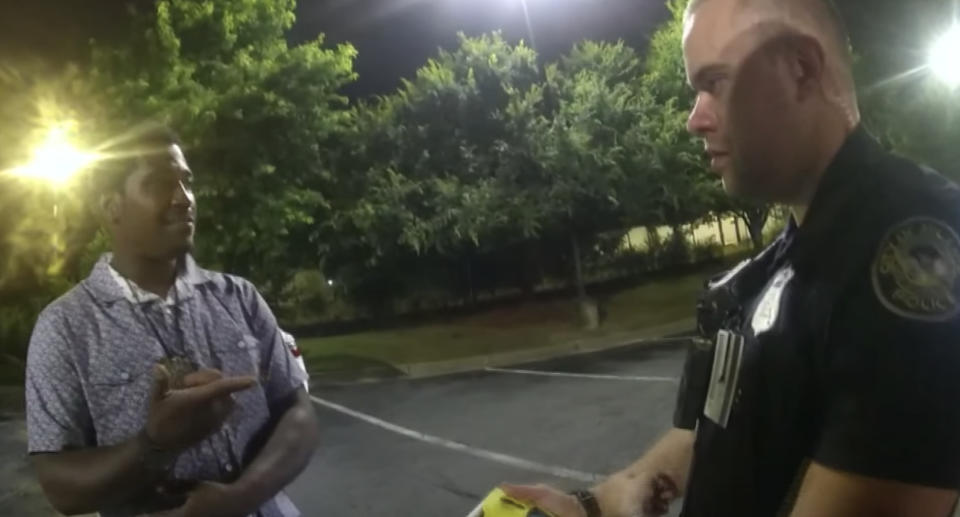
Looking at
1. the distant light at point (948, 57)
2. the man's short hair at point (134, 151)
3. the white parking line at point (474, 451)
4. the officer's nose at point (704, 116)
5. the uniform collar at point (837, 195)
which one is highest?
the distant light at point (948, 57)

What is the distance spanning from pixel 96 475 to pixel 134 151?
450mm

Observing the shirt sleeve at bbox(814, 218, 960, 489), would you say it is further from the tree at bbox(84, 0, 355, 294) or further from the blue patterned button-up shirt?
the tree at bbox(84, 0, 355, 294)

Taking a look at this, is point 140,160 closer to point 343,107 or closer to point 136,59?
point 343,107

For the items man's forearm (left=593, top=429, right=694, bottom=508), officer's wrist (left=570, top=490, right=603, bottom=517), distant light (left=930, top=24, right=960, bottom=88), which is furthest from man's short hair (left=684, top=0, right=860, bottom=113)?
distant light (left=930, top=24, right=960, bottom=88)

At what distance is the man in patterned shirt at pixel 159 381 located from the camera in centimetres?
100

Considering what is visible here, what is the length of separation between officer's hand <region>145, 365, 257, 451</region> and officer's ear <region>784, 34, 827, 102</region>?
0.65m

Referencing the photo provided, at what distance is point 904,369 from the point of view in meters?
0.54

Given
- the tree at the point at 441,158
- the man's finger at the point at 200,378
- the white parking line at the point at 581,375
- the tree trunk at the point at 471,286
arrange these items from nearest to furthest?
the man's finger at the point at 200,378, the tree at the point at 441,158, the tree trunk at the point at 471,286, the white parking line at the point at 581,375

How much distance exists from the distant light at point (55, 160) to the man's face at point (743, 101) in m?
1.72

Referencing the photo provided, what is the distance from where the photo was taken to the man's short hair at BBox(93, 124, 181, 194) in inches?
46.9

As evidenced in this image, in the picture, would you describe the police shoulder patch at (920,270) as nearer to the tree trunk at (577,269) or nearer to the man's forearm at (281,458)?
the man's forearm at (281,458)

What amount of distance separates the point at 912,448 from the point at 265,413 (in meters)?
0.86

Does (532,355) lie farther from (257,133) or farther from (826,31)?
(826,31)

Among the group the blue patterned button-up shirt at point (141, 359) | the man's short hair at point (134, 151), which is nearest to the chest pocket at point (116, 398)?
the blue patterned button-up shirt at point (141, 359)
